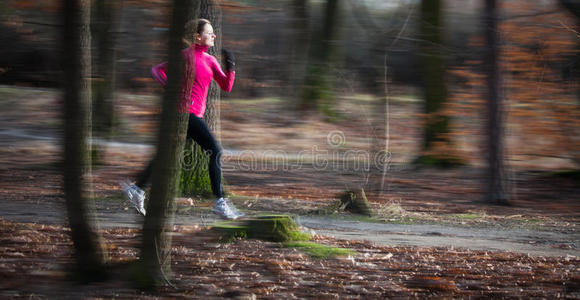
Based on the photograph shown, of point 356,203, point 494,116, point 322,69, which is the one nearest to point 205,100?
point 356,203

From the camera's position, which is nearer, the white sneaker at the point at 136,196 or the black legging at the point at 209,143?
the black legging at the point at 209,143

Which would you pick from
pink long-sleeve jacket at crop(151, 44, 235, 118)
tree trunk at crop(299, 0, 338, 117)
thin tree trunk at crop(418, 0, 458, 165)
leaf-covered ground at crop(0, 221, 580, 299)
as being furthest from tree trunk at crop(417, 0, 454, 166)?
leaf-covered ground at crop(0, 221, 580, 299)

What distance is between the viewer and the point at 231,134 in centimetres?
2208

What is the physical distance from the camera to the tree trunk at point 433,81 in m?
11.2

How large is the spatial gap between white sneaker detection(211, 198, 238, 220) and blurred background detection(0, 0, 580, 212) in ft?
4.50

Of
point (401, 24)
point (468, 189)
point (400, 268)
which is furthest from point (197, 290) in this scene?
point (468, 189)

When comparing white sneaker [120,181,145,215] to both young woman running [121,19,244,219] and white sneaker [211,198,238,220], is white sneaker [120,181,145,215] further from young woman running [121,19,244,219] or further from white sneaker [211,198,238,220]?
white sneaker [211,198,238,220]

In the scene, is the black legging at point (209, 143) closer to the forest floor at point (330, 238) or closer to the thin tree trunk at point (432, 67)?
the forest floor at point (330, 238)

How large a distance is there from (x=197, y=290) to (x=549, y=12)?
921cm

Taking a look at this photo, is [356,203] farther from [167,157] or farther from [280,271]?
[167,157]

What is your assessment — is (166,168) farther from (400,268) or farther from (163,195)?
(400,268)

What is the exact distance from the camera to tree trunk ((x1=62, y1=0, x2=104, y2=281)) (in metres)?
4.23

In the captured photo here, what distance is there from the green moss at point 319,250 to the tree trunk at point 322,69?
1057 cm

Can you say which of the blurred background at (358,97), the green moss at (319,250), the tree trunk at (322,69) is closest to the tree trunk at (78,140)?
the blurred background at (358,97)
